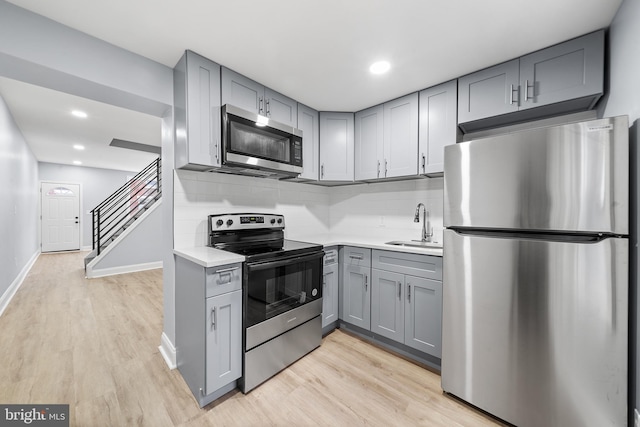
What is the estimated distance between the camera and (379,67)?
199cm

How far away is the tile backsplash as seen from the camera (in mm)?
2184

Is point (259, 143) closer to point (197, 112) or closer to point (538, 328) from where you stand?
point (197, 112)

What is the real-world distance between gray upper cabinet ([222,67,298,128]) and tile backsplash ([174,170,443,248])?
0.66 meters

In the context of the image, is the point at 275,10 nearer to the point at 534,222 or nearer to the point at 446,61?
the point at 446,61

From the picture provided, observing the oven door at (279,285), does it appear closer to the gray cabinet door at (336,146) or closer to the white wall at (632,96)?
the gray cabinet door at (336,146)

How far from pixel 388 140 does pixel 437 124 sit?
482 mm

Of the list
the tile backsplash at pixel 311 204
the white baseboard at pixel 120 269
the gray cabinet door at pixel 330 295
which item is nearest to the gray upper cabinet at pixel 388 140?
the tile backsplash at pixel 311 204

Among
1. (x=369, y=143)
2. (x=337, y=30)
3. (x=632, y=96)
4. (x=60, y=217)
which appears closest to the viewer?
(x=632, y=96)

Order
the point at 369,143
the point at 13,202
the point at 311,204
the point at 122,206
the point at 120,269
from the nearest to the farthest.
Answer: the point at 369,143
the point at 311,204
the point at 13,202
the point at 120,269
the point at 122,206

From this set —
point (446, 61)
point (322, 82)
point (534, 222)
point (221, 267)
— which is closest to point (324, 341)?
point (221, 267)

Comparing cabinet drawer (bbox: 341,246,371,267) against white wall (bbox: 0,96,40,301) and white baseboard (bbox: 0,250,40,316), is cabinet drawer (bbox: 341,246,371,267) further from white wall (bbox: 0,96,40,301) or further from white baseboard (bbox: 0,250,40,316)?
white wall (bbox: 0,96,40,301)

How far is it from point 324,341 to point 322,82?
2.41 meters

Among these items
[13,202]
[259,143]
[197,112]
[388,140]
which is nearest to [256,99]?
[259,143]

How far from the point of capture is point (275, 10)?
57.2 inches
